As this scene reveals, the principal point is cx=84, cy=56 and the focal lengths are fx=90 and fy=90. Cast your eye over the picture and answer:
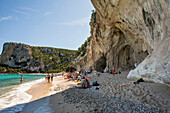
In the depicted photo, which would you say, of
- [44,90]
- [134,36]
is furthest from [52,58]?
[44,90]

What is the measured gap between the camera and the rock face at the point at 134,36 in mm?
4238

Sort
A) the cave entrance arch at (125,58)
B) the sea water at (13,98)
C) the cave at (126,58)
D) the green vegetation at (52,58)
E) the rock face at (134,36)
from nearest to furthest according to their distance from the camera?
the rock face at (134,36) < the sea water at (13,98) < the cave at (126,58) < the cave entrance arch at (125,58) < the green vegetation at (52,58)

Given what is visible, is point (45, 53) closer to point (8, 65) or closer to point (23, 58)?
point (23, 58)

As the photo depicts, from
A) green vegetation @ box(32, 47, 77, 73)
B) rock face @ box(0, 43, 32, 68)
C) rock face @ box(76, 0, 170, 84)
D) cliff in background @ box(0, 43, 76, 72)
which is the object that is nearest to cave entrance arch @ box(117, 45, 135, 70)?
rock face @ box(76, 0, 170, 84)

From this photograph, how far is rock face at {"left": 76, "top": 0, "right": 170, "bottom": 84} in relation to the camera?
13.9ft

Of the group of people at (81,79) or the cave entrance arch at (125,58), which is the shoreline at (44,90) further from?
the cave entrance arch at (125,58)

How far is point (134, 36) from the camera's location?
14219 mm

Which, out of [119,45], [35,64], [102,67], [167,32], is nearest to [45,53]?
[35,64]

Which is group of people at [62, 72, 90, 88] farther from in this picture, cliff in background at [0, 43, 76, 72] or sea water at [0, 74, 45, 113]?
cliff in background at [0, 43, 76, 72]

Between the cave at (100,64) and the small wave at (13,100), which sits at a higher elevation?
the cave at (100,64)

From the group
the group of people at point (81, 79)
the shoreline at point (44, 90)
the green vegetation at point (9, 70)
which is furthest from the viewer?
the green vegetation at point (9, 70)

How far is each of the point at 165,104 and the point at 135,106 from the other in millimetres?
929

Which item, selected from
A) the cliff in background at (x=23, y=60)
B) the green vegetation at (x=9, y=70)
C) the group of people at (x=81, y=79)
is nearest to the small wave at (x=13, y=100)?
the group of people at (x=81, y=79)

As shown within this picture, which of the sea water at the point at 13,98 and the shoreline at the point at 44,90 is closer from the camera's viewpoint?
the sea water at the point at 13,98
